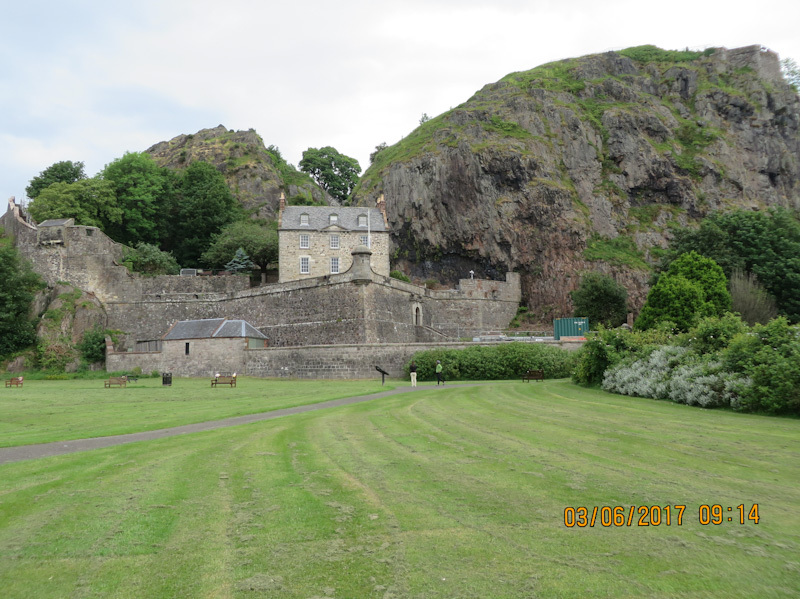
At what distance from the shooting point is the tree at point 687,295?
37.2 m

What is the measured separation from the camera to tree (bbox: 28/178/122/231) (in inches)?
2099

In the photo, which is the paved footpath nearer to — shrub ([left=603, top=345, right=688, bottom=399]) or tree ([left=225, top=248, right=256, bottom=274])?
shrub ([left=603, top=345, right=688, bottom=399])

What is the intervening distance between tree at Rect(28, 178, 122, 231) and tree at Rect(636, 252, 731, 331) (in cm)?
5137

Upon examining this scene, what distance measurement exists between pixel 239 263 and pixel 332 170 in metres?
46.4

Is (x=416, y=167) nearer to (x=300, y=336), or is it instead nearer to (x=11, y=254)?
(x=300, y=336)

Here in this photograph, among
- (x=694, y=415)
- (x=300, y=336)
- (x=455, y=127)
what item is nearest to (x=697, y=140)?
(x=455, y=127)

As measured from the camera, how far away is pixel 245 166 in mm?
74812

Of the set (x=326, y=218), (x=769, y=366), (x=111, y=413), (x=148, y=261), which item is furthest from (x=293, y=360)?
(x=769, y=366)

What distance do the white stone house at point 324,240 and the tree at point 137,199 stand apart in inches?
642

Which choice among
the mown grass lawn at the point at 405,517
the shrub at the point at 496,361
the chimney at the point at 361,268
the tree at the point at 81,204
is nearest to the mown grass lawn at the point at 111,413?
the mown grass lawn at the point at 405,517

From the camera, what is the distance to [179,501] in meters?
6.73

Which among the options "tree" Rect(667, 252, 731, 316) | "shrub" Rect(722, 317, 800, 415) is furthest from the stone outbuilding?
"shrub" Rect(722, 317, 800, 415)

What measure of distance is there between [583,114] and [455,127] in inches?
679

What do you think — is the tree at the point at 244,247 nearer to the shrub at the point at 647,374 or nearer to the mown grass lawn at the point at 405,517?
the shrub at the point at 647,374
